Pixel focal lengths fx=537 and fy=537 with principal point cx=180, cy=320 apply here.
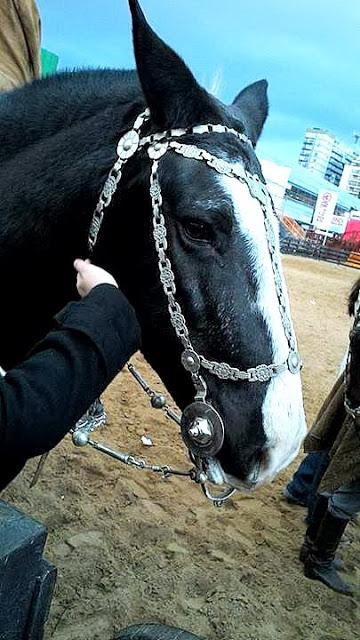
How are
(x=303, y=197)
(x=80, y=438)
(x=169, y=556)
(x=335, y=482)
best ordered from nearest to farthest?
1. (x=80, y=438)
2. (x=335, y=482)
3. (x=169, y=556)
4. (x=303, y=197)

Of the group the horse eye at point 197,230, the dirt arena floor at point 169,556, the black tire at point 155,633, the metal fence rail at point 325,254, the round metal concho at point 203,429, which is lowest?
the metal fence rail at point 325,254

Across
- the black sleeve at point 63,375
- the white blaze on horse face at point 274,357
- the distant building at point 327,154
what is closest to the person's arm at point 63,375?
the black sleeve at point 63,375

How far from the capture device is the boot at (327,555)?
130 inches

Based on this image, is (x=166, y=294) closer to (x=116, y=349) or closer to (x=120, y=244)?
(x=120, y=244)

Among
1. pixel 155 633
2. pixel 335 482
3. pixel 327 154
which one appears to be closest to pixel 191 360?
pixel 155 633

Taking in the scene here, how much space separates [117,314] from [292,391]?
0.55 metres

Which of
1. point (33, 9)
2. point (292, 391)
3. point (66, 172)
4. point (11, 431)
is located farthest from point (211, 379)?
point (33, 9)

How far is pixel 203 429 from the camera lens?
1.53m

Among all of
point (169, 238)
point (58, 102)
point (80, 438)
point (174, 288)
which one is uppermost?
point (58, 102)

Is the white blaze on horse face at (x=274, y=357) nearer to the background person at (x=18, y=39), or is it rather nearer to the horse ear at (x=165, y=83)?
the horse ear at (x=165, y=83)

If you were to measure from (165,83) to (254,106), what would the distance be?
723mm

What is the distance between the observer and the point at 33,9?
2951mm

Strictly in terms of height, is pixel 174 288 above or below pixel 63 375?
above

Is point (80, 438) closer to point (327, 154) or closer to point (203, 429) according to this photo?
point (203, 429)
